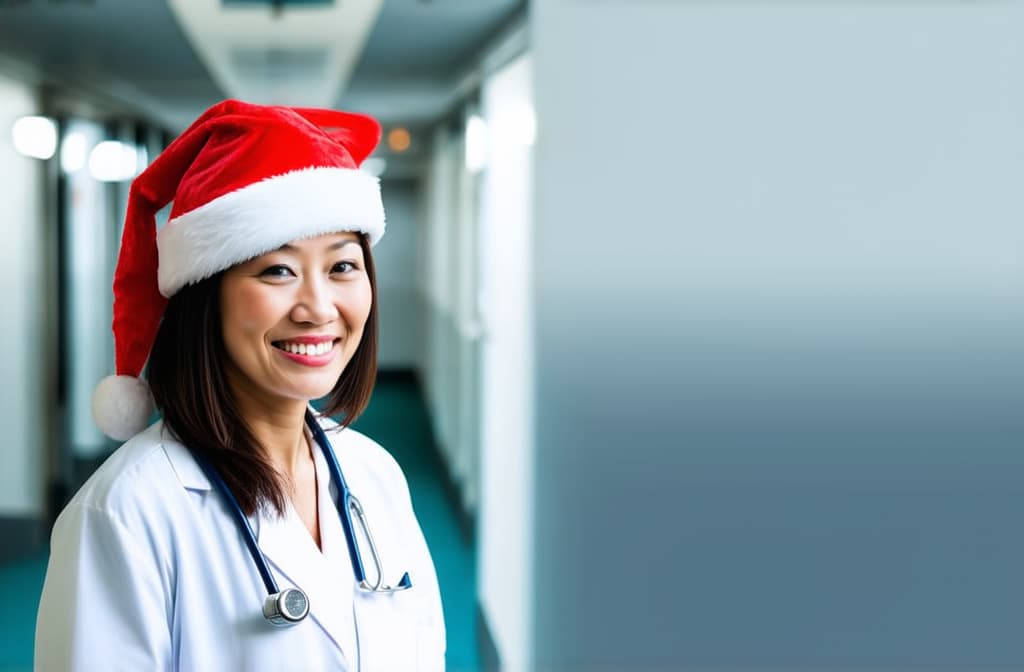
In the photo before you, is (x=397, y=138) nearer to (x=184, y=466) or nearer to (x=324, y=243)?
(x=324, y=243)

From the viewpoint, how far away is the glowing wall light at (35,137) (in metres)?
4.70

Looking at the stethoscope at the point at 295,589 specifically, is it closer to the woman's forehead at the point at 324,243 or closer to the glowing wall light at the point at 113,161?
the woman's forehead at the point at 324,243

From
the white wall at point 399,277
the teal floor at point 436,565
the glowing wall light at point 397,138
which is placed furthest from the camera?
the white wall at point 399,277

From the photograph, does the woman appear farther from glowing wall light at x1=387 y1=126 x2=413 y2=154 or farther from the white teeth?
glowing wall light at x1=387 y1=126 x2=413 y2=154

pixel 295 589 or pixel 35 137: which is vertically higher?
pixel 35 137

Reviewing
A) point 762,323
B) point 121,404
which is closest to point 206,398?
point 121,404

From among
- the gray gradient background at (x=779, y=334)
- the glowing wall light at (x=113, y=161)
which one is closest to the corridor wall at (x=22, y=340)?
the glowing wall light at (x=113, y=161)

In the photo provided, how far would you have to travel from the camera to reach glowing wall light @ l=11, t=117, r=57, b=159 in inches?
185

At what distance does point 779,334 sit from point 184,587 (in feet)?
7.90

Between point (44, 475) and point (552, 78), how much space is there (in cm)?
344

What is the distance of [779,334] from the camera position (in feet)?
10.3

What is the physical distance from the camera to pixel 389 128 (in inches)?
260

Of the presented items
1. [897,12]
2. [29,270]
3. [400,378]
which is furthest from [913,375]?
[400,378]

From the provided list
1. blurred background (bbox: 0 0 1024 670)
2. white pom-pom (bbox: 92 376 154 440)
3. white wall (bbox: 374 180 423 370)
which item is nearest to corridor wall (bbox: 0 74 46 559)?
blurred background (bbox: 0 0 1024 670)
